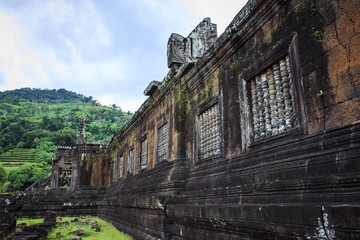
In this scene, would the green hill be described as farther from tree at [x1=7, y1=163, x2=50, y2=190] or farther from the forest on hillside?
tree at [x1=7, y1=163, x2=50, y2=190]

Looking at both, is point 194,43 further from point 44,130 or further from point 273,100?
point 44,130

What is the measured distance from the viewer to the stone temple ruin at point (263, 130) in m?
2.85

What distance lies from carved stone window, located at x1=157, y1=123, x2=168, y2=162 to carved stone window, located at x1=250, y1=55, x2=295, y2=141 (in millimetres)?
3673

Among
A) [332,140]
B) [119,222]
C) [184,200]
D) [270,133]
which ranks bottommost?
[119,222]

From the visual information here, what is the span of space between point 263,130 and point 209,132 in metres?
1.76

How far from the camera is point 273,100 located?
159 inches

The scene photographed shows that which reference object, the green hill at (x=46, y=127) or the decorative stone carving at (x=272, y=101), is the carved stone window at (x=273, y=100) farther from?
the green hill at (x=46, y=127)

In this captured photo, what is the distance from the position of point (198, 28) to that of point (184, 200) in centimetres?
431

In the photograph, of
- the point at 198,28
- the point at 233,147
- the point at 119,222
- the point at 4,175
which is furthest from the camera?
the point at 4,175

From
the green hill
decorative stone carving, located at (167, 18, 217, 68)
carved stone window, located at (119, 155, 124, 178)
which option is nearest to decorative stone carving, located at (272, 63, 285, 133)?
decorative stone carving, located at (167, 18, 217, 68)

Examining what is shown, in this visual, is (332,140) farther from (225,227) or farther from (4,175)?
(4,175)

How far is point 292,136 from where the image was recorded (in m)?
3.57

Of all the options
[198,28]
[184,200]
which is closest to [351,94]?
[184,200]

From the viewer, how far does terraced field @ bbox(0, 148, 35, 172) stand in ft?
209
